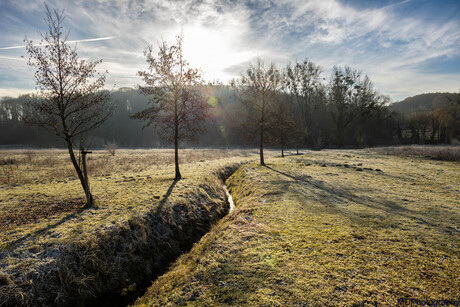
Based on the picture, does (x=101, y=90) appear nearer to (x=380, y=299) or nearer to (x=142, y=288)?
(x=142, y=288)

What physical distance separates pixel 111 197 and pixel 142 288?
251 inches

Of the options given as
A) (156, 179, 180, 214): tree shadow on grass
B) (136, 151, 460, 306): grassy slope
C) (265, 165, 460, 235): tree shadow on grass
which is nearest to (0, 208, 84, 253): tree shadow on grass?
(156, 179, 180, 214): tree shadow on grass

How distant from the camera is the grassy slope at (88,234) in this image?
603 centimetres

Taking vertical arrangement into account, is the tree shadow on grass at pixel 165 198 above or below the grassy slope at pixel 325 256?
above

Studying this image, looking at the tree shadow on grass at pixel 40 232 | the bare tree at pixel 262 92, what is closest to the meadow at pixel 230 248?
the tree shadow on grass at pixel 40 232

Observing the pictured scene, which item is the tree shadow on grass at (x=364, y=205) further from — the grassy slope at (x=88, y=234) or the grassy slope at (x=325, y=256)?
the grassy slope at (x=88, y=234)

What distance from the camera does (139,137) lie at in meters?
107

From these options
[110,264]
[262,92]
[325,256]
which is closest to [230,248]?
[325,256]

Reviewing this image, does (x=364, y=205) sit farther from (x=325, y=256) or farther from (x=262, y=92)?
(x=262, y=92)

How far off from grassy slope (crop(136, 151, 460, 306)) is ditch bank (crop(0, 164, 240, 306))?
1.01 metres

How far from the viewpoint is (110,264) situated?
7.38 meters

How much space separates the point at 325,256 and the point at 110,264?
23.8 ft

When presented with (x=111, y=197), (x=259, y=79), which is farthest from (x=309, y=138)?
(x=111, y=197)

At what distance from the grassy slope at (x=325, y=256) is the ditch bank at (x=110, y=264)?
1.01 m
